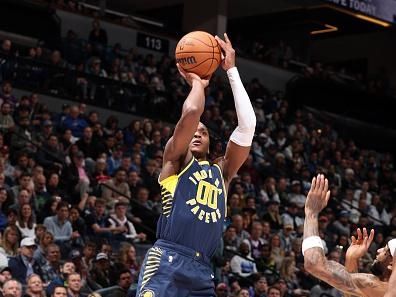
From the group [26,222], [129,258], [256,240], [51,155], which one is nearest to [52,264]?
[26,222]

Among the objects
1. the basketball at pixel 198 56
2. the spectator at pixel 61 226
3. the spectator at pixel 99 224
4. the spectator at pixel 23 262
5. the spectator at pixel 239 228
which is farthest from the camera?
the spectator at pixel 239 228

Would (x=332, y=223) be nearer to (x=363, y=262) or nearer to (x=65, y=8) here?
(x=363, y=262)

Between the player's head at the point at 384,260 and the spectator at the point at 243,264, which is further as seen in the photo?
the spectator at the point at 243,264

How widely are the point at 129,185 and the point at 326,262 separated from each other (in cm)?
973

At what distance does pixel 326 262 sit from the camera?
5832 millimetres

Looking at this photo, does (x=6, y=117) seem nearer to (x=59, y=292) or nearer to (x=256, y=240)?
(x=256, y=240)

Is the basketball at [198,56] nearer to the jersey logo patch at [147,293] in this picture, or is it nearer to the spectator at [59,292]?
the jersey logo patch at [147,293]

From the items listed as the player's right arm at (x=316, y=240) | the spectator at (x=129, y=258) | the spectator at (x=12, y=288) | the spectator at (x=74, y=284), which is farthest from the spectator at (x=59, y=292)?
the player's right arm at (x=316, y=240)

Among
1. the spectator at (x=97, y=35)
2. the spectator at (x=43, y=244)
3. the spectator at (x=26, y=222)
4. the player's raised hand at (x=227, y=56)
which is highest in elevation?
the spectator at (x=97, y=35)

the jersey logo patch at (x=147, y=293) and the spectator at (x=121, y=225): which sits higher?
the jersey logo patch at (x=147, y=293)

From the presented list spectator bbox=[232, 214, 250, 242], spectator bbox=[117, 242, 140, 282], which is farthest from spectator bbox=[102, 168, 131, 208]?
spectator bbox=[232, 214, 250, 242]

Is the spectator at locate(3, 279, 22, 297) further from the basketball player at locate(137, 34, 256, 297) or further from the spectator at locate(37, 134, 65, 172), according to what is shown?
the basketball player at locate(137, 34, 256, 297)

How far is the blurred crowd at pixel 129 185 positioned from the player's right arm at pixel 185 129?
4300 mm

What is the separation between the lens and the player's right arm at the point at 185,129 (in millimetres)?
6207
